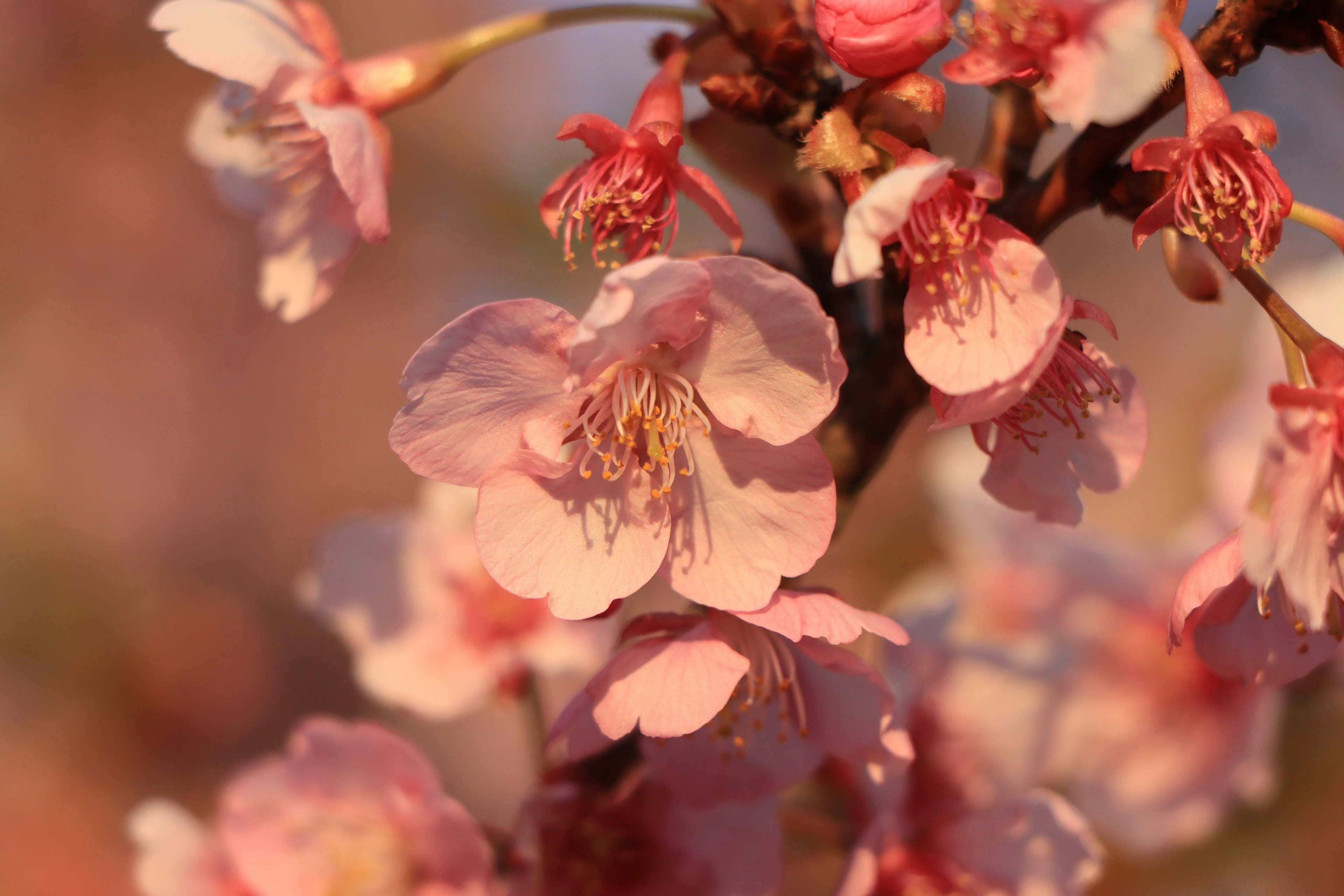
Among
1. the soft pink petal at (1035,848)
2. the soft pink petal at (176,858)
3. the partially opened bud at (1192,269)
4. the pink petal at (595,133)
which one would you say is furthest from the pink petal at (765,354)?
the soft pink petal at (176,858)

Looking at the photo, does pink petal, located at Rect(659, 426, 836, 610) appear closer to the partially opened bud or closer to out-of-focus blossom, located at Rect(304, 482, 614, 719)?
the partially opened bud

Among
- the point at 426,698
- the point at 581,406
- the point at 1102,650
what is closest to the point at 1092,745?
the point at 1102,650

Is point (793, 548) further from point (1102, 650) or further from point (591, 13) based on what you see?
point (1102, 650)

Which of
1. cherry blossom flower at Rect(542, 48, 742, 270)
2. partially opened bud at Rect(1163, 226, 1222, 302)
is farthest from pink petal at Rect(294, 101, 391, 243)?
partially opened bud at Rect(1163, 226, 1222, 302)

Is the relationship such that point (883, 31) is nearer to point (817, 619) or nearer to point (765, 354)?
point (765, 354)

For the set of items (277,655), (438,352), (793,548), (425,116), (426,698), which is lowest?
(277,655)

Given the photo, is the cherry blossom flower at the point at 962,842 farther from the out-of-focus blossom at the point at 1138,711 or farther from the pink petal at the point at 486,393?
the pink petal at the point at 486,393
